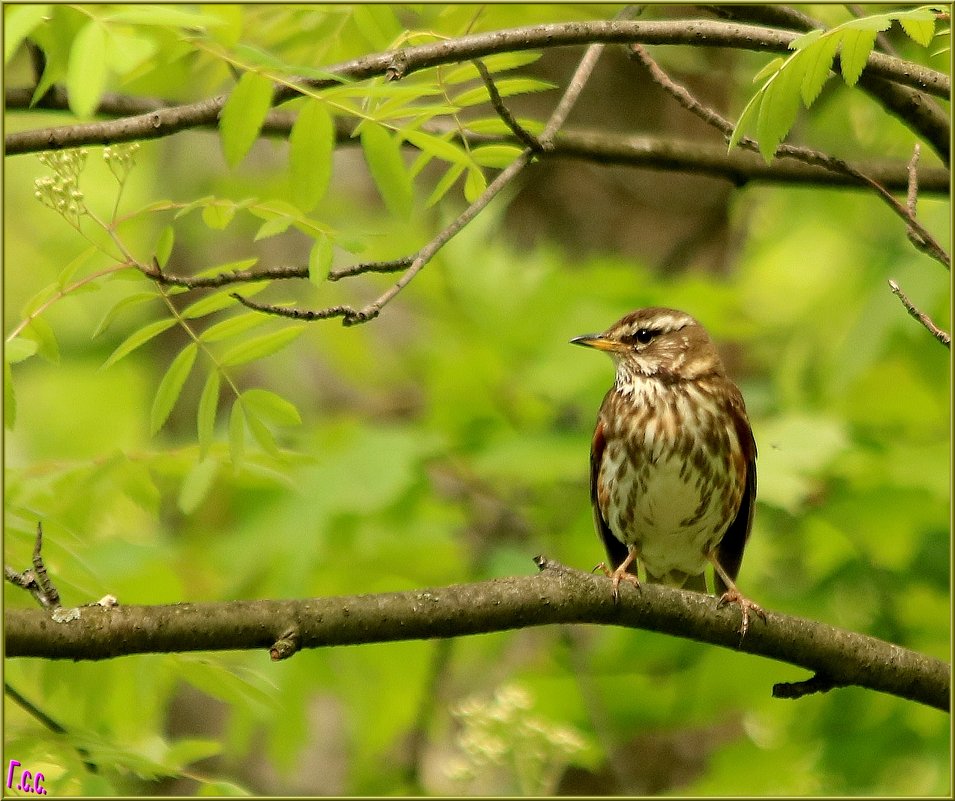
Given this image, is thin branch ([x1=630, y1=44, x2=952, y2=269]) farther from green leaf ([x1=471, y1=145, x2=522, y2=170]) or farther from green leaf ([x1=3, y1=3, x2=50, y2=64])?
green leaf ([x1=3, y1=3, x2=50, y2=64])

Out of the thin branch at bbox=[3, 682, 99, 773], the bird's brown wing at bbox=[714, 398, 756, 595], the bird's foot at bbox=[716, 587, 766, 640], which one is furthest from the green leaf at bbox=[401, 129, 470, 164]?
the bird's brown wing at bbox=[714, 398, 756, 595]

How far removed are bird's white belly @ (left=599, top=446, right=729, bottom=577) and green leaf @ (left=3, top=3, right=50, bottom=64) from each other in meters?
3.12

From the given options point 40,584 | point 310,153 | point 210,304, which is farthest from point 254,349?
point 40,584

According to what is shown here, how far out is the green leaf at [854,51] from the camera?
294 centimetres

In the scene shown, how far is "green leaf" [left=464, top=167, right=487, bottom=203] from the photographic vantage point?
3.36 metres

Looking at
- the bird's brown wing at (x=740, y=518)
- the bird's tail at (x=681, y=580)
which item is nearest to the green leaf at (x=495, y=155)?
the bird's brown wing at (x=740, y=518)

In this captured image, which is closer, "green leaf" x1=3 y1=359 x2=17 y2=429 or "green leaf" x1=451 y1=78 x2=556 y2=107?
"green leaf" x1=3 y1=359 x2=17 y2=429

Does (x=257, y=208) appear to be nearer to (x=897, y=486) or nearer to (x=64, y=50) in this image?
(x=64, y=50)

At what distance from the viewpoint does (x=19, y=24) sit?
8.46 feet

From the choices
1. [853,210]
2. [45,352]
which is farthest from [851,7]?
[853,210]

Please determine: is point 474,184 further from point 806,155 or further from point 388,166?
point 806,155

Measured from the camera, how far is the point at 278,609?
122 inches

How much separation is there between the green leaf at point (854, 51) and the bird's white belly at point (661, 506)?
2.33 meters

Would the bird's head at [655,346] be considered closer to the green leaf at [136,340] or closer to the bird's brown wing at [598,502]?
the bird's brown wing at [598,502]
